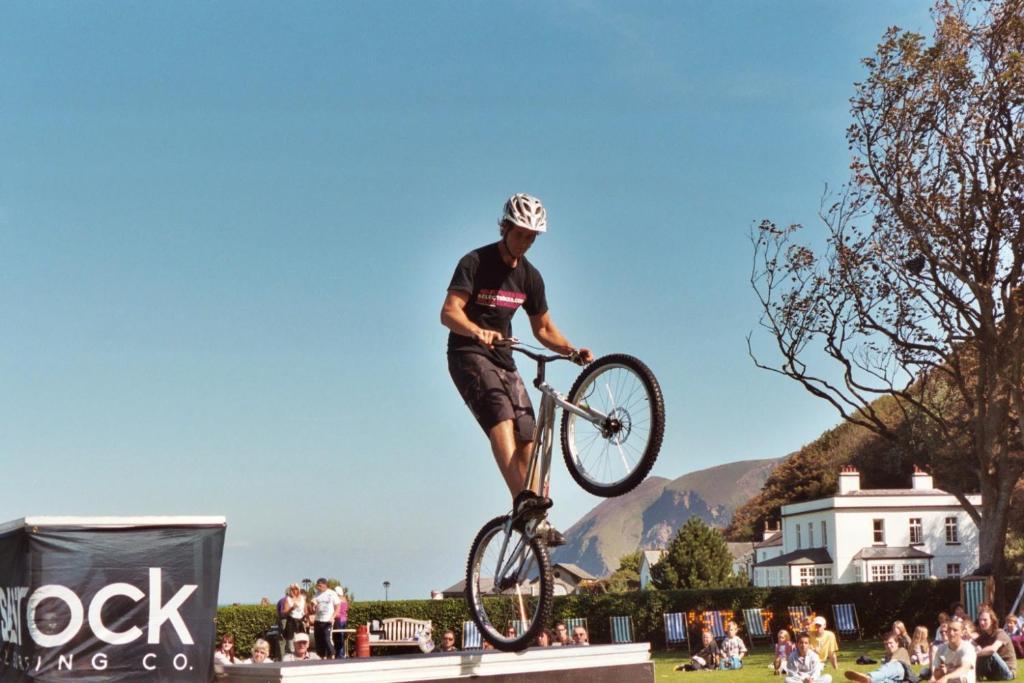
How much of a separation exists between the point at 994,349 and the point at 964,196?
14.2 ft

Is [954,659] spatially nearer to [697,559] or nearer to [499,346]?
[499,346]

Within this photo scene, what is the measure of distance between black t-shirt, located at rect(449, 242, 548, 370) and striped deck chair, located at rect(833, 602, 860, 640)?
1419 inches

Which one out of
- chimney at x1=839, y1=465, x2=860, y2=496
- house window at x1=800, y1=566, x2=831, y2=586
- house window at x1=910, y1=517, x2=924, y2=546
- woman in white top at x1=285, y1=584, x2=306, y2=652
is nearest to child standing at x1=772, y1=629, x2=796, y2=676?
woman in white top at x1=285, y1=584, x2=306, y2=652

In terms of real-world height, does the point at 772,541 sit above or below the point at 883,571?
above

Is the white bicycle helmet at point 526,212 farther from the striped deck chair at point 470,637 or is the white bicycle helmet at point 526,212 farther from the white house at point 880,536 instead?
the white house at point 880,536

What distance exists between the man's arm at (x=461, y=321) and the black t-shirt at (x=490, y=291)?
0.06 m

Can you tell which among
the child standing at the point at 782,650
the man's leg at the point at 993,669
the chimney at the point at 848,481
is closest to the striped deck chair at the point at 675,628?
the child standing at the point at 782,650

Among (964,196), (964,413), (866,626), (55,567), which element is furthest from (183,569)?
(964,413)

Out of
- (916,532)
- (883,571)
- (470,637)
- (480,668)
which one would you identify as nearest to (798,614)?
(470,637)

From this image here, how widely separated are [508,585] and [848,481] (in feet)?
282

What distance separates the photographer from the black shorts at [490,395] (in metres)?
8.26

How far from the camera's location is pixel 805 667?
63.5ft

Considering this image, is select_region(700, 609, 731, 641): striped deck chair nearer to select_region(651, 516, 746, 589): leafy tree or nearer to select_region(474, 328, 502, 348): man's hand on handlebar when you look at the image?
select_region(474, 328, 502, 348): man's hand on handlebar

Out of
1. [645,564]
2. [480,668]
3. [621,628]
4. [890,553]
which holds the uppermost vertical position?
[890,553]
